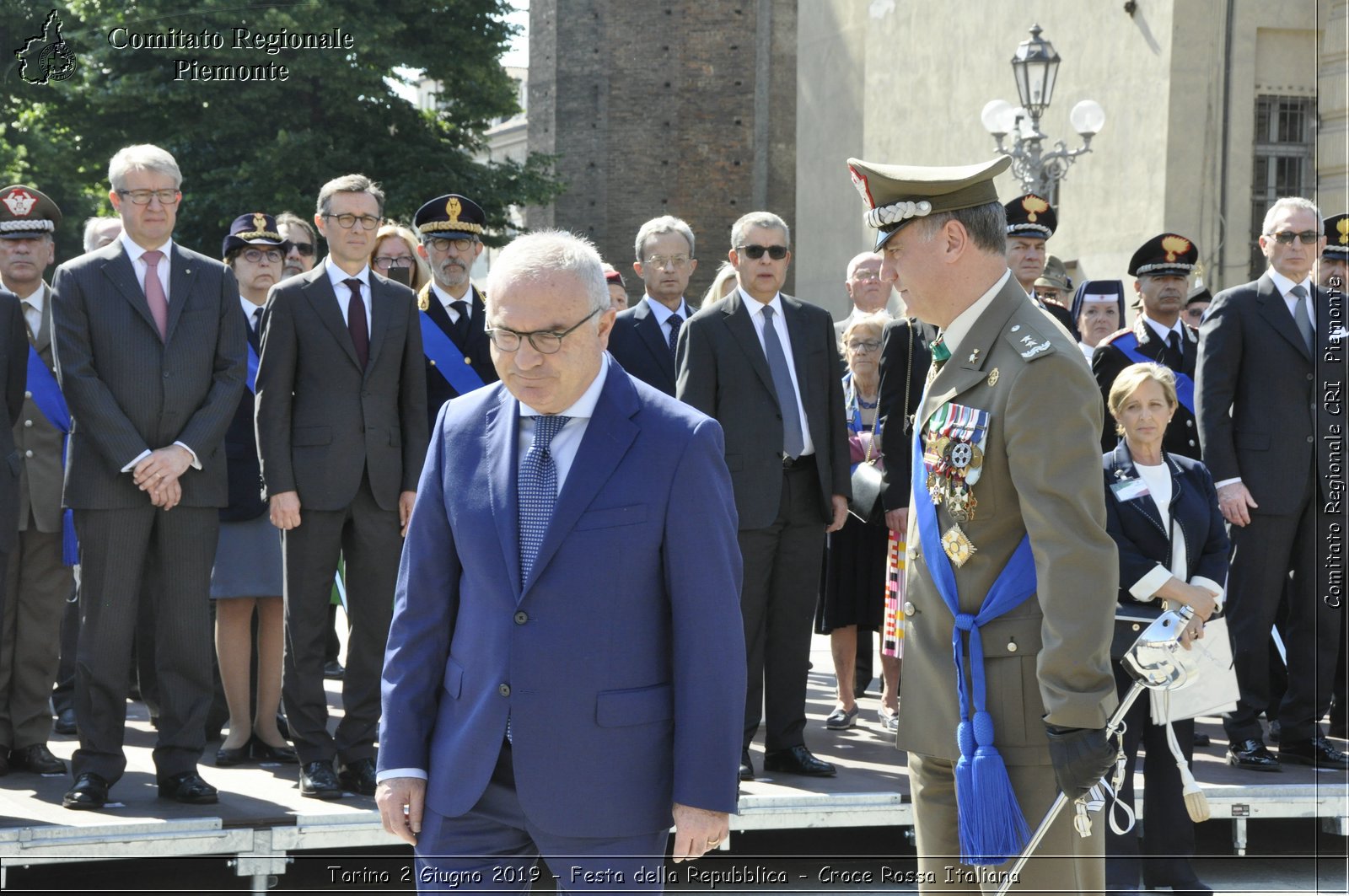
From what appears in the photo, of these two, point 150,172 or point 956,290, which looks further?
point 150,172

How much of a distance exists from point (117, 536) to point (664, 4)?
30806mm

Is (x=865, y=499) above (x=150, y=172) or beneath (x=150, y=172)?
beneath

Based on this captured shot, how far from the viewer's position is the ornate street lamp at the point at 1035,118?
13.7m

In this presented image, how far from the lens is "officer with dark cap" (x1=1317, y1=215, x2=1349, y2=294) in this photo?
7492 millimetres

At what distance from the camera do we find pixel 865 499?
291 inches

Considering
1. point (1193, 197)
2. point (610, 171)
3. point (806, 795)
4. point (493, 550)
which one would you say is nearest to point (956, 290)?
point (493, 550)

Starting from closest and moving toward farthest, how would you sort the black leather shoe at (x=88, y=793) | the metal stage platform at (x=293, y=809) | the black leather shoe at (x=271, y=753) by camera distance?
the metal stage platform at (x=293, y=809) < the black leather shoe at (x=88, y=793) < the black leather shoe at (x=271, y=753)

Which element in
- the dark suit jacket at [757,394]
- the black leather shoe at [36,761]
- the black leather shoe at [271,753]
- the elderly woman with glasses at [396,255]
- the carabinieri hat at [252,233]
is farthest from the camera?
the elderly woman with glasses at [396,255]

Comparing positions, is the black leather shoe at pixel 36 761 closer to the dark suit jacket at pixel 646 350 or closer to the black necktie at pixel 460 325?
the black necktie at pixel 460 325

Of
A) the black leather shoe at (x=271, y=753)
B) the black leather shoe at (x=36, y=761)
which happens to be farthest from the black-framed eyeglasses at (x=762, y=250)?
the black leather shoe at (x=36, y=761)

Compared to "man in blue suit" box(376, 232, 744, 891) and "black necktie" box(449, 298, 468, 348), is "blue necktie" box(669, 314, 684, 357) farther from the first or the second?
"man in blue suit" box(376, 232, 744, 891)

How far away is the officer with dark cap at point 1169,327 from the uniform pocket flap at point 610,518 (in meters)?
4.73

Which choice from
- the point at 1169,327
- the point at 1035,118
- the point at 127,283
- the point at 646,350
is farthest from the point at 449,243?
the point at 1035,118

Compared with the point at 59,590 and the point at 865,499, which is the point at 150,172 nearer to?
the point at 59,590
